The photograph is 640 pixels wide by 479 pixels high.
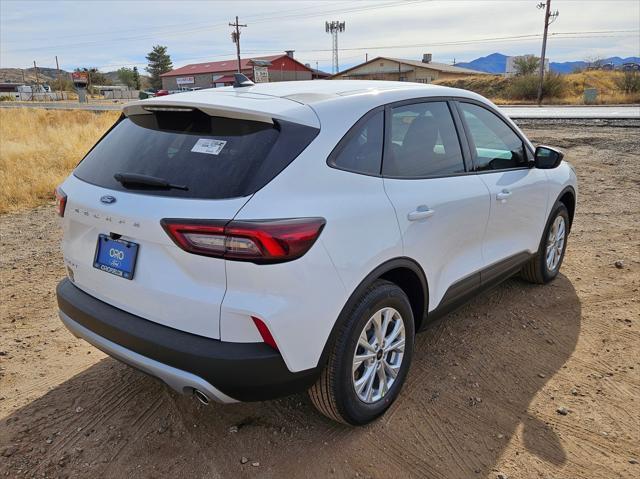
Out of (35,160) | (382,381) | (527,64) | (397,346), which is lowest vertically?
(382,381)

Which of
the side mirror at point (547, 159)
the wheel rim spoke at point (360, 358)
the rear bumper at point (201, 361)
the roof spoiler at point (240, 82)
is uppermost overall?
the roof spoiler at point (240, 82)

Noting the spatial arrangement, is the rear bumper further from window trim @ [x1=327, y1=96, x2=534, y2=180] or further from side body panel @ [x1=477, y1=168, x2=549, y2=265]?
side body panel @ [x1=477, y1=168, x2=549, y2=265]

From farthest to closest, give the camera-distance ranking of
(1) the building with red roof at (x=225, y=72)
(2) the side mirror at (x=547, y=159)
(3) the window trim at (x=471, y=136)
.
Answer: (1) the building with red roof at (x=225, y=72) → (2) the side mirror at (x=547, y=159) → (3) the window trim at (x=471, y=136)

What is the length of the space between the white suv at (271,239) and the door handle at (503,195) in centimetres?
42

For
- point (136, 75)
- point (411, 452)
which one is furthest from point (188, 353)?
point (136, 75)

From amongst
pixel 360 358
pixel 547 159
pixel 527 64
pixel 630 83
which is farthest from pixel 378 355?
pixel 527 64

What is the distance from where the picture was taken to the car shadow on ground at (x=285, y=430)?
251 cm

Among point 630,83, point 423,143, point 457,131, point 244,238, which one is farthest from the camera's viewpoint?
point 630,83

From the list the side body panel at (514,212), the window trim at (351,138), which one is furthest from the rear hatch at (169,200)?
the side body panel at (514,212)

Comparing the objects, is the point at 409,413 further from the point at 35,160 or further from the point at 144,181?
the point at 35,160

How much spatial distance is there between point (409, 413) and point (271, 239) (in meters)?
1.47

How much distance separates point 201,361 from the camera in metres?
2.13

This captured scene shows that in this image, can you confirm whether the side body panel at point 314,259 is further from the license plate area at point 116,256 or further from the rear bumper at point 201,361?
the license plate area at point 116,256

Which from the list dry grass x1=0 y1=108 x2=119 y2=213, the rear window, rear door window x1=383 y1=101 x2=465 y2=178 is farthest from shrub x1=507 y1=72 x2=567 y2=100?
the rear window
